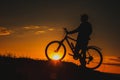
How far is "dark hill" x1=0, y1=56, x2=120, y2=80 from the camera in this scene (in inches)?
595

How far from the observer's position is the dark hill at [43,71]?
15.1m

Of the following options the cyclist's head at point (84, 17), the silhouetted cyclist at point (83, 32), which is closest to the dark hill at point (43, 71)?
the silhouetted cyclist at point (83, 32)

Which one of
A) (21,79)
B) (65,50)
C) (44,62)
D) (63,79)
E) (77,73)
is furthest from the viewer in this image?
(65,50)

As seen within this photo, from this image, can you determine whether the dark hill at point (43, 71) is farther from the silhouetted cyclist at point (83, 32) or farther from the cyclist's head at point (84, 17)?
the cyclist's head at point (84, 17)

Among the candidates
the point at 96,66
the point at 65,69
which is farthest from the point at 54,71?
the point at 96,66

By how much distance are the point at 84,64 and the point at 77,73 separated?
6.45 feet

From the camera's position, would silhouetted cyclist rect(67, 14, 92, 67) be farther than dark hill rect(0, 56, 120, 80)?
Yes

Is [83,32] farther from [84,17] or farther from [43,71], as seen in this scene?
[43,71]

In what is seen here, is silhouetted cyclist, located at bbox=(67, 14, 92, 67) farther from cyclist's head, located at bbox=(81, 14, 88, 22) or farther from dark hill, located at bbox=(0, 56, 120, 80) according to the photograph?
dark hill, located at bbox=(0, 56, 120, 80)

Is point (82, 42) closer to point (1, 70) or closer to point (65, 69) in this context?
point (65, 69)

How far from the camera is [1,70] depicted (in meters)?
15.4

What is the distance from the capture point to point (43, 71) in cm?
1611

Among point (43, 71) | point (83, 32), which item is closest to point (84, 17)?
point (83, 32)

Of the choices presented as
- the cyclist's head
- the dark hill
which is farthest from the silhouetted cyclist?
the dark hill
